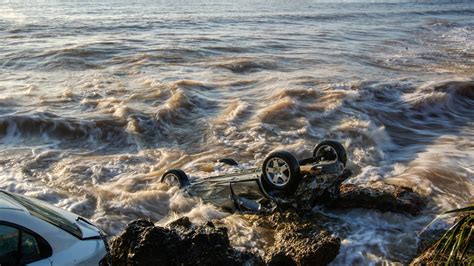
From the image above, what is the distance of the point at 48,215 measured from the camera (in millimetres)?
4578

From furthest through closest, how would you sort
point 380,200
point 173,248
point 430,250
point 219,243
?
1. point 380,200
2. point 430,250
3. point 219,243
4. point 173,248

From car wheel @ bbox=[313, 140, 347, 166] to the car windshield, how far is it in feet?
14.3

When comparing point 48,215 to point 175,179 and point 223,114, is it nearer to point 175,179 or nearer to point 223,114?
point 175,179

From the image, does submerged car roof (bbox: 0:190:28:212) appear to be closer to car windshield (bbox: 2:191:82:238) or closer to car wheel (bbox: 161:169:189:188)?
car windshield (bbox: 2:191:82:238)

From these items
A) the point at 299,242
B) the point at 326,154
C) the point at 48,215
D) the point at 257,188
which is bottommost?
the point at 299,242

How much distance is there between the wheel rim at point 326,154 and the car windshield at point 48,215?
14.5ft

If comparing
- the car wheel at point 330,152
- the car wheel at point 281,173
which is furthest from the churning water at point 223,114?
the car wheel at point 330,152

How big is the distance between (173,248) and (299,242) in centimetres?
166

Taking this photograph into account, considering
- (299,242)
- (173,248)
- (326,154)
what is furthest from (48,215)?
(326,154)

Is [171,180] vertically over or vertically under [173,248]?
under

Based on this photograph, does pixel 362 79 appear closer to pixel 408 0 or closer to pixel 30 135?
pixel 30 135

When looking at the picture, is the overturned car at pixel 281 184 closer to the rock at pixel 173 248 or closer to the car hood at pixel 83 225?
the rock at pixel 173 248

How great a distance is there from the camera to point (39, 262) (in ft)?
13.0

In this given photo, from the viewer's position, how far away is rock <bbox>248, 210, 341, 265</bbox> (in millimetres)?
6004
